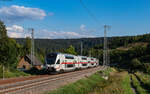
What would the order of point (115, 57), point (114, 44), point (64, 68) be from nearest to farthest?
point (64, 68)
point (115, 57)
point (114, 44)

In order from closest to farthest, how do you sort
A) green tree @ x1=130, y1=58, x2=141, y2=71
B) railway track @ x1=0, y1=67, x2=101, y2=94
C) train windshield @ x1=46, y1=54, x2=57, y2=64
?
1. railway track @ x1=0, y1=67, x2=101, y2=94
2. train windshield @ x1=46, y1=54, x2=57, y2=64
3. green tree @ x1=130, y1=58, x2=141, y2=71

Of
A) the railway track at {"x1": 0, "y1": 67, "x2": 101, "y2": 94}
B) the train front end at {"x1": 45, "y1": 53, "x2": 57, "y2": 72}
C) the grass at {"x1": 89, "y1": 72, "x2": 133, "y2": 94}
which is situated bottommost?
the grass at {"x1": 89, "y1": 72, "x2": 133, "y2": 94}

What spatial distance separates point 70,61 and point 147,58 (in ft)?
212

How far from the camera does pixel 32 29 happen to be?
4350 cm

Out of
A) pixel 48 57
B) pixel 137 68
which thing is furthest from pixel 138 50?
pixel 48 57

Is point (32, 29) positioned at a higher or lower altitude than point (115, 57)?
higher

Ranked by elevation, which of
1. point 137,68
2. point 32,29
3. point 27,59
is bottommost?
Result: point 137,68

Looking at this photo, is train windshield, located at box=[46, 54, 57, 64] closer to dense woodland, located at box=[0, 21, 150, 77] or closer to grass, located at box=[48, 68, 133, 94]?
dense woodland, located at box=[0, 21, 150, 77]

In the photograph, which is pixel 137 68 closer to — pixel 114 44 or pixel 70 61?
pixel 70 61

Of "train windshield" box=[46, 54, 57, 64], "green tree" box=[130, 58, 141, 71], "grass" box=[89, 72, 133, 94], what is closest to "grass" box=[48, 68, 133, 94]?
"grass" box=[89, 72, 133, 94]

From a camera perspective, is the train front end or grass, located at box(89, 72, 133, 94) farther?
the train front end

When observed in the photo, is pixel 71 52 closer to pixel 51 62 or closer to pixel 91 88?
pixel 51 62

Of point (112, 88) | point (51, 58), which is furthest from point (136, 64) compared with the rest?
point (112, 88)

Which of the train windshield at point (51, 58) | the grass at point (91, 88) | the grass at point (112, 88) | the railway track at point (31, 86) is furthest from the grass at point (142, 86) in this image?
the train windshield at point (51, 58)
